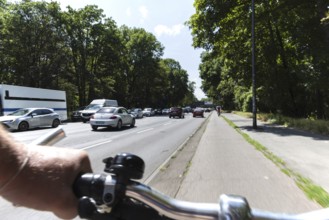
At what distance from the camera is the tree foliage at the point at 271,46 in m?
25.4

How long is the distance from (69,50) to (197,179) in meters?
46.7

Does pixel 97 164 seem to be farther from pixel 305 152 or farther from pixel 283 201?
pixel 305 152

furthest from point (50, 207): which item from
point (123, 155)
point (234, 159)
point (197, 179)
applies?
point (234, 159)

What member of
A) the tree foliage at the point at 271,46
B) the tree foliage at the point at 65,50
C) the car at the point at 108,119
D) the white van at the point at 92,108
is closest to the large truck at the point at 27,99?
the white van at the point at 92,108

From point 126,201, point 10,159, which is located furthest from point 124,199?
point 10,159

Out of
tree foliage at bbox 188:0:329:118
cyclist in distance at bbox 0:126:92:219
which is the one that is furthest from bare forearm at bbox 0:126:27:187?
tree foliage at bbox 188:0:329:118

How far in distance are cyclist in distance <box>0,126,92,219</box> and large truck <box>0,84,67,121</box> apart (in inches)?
1111

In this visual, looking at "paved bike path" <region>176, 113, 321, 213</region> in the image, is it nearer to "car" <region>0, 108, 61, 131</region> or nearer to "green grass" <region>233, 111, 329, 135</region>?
"green grass" <region>233, 111, 329, 135</region>

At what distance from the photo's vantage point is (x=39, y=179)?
114cm

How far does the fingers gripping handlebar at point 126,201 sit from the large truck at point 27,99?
28.3m

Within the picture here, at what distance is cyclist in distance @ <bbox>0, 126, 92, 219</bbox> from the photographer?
1138mm

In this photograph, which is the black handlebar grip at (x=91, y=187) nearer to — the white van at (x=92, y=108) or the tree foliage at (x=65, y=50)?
the white van at (x=92, y=108)

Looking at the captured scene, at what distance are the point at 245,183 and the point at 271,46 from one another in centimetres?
2494

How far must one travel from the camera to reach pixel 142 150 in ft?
45.5
